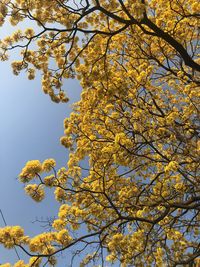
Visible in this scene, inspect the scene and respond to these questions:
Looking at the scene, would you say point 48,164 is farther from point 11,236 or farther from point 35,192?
point 11,236

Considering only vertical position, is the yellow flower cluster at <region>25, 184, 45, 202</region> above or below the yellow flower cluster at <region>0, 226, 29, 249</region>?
above

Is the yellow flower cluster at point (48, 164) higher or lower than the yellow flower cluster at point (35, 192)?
higher

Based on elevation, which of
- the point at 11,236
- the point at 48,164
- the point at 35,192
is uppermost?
the point at 48,164

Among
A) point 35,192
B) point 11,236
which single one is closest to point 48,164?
point 35,192

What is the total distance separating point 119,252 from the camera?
25.1ft

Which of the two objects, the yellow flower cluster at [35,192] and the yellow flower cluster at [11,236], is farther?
the yellow flower cluster at [35,192]

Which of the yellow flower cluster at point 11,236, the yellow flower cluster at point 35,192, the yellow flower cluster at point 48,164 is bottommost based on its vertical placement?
the yellow flower cluster at point 11,236

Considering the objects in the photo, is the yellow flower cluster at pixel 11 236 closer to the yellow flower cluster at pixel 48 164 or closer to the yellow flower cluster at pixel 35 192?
the yellow flower cluster at pixel 35 192

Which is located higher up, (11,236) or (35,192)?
(35,192)

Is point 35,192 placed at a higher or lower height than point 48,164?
lower

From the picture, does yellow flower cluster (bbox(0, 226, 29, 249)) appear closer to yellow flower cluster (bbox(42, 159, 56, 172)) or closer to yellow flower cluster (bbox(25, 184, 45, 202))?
yellow flower cluster (bbox(25, 184, 45, 202))

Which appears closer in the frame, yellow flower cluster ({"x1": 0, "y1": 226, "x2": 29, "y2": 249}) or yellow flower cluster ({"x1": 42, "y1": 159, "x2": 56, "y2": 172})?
yellow flower cluster ({"x1": 0, "y1": 226, "x2": 29, "y2": 249})

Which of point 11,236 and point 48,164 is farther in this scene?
point 48,164

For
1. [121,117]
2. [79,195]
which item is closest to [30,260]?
[79,195]
